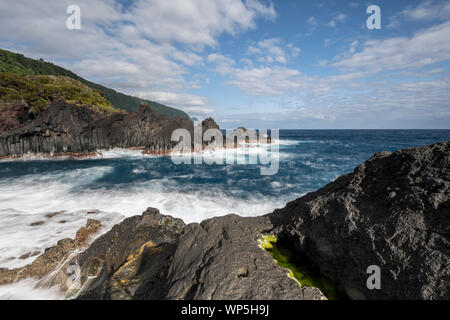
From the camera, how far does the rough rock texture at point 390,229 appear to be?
95.3 inches

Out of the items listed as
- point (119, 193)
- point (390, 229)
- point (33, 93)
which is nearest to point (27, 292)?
point (390, 229)

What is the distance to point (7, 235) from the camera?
23.2 ft

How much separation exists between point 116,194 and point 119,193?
11.4 inches

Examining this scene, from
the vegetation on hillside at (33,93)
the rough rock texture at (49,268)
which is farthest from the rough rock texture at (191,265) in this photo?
the vegetation on hillside at (33,93)

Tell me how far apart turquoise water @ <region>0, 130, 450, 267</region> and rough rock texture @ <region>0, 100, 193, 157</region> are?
5153 millimetres

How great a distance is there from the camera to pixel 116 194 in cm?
1424

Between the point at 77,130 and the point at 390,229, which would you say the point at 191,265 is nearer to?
the point at 390,229

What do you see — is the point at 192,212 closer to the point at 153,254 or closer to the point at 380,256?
the point at 153,254

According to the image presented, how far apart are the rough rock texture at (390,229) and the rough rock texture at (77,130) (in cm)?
3330

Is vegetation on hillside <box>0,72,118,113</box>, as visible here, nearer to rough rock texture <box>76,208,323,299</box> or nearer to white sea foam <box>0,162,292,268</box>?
white sea foam <box>0,162,292,268</box>

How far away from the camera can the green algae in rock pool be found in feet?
10.2

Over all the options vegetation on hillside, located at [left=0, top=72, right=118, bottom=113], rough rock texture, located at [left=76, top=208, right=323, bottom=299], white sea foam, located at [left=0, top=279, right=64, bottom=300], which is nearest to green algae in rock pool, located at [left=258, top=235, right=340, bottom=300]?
rough rock texture, located at [left=76, top=208, right=323, bottom=299]
